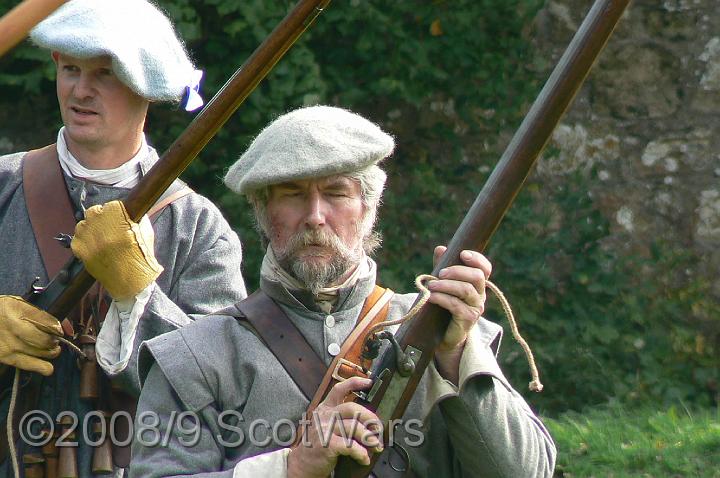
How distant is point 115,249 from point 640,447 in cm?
203

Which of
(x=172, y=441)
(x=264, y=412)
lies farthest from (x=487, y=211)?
A: (x=172, y=441)

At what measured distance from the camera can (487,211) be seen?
3203mm

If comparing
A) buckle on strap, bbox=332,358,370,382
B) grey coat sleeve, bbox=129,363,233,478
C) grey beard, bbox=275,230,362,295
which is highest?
grey beard, bbox=275,230,362,295

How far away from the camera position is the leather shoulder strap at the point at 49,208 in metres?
4.05

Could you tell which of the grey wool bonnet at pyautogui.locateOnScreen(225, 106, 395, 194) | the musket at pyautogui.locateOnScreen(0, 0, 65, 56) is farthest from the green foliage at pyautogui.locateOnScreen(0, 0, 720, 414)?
the musket at pyautogui.locateOnScreen(0, 0, 65, 56)

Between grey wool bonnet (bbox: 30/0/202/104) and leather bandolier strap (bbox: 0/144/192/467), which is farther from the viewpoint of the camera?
grey wool bonnet (bbox: 30/0/202/104)

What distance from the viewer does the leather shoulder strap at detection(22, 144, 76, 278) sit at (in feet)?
13.3

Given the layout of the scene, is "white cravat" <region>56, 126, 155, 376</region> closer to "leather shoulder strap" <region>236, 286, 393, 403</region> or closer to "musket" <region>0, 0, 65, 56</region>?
"leather shoulder strap" <region>236, 286, 393, 403</region>

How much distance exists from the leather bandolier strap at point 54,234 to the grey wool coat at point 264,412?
59 centimetres

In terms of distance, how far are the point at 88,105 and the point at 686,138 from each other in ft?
10.6

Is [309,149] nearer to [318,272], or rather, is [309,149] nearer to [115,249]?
[318,272]

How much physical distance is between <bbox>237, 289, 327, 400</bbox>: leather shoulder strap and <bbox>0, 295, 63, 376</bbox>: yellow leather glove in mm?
688

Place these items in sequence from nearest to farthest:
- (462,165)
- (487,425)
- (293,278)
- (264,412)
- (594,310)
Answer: (487,425) → (264,412) → (293,278) → (594,310) → (462,165)

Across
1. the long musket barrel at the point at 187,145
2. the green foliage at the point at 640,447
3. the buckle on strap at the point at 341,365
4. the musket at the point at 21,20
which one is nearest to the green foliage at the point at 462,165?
the green foliage at the point at 640,447
